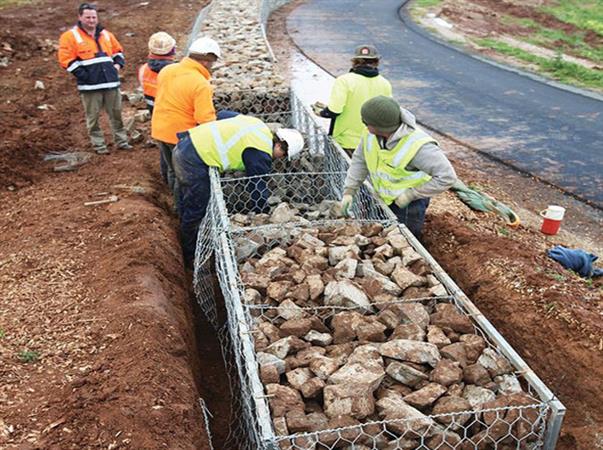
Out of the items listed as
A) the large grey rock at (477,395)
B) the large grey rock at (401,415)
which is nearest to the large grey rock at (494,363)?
the large grey rock at (477,395)

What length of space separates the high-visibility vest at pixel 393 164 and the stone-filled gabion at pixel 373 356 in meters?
0.49

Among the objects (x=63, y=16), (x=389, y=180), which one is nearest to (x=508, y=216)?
(x=389, y=180)

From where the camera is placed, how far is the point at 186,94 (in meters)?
5.70

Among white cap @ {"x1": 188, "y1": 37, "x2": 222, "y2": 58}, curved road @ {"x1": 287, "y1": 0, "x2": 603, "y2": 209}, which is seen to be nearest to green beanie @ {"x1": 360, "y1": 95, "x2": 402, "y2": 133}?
white cap @ {"x1": 188, "y1": 37, "x2": 222, "y2": 58}

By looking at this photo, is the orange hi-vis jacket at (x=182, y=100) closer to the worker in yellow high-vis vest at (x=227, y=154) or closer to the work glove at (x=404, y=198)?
the worker in yellow high-vis vest at (x=227, y=154)

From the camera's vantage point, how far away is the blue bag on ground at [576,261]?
559 cm

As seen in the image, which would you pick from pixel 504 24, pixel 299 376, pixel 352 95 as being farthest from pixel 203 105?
pixel 504 24

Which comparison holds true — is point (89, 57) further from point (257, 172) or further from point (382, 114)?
point (382, 114)

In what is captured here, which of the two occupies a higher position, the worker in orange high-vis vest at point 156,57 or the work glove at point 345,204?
the worker in orange high-vis vest at point 156,57

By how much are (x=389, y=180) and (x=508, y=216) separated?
95.9 inches

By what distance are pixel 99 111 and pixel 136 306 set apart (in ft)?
13.1

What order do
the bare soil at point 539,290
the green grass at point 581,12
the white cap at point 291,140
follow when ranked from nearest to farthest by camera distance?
the bare soil at point 539,290 < the white cap at point 291,140 < the green grass at point 581,12

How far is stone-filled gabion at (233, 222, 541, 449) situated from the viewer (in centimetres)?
288

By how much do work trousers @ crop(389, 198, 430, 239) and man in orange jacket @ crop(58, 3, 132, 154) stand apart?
13.7 ft
